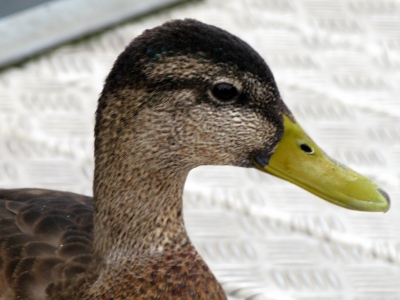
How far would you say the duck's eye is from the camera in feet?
6.01

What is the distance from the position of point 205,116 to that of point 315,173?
32cm

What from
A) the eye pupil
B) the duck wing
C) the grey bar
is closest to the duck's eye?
the eye pupil

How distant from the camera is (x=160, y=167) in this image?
1.93m

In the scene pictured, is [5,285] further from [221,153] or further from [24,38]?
[24,38]

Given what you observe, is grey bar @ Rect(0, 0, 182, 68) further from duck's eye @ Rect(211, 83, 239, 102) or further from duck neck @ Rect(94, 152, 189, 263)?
duck's eye @ Rect(211, 83, 239, 102)

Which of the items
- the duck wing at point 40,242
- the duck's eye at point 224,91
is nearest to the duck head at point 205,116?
the duck's eye at point 224,91

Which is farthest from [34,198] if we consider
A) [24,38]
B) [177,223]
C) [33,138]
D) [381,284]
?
[24,38]

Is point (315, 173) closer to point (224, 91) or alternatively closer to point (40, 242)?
point (224, 91)

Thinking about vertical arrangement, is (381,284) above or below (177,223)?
below

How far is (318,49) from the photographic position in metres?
4.01

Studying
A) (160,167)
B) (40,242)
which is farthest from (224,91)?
(40,242)

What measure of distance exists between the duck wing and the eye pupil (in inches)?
23.3

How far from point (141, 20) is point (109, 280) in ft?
7.10

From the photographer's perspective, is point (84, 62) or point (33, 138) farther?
point (84, 62)
